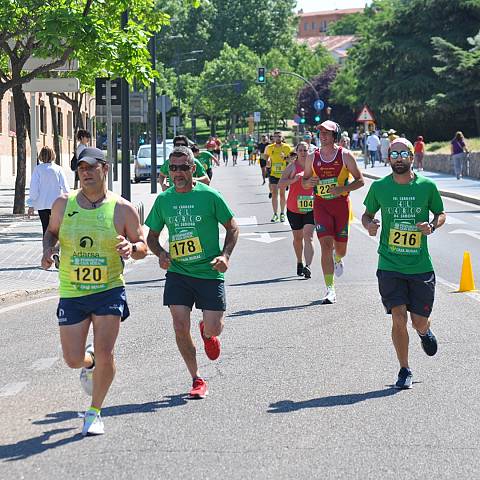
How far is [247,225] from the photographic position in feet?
82.1

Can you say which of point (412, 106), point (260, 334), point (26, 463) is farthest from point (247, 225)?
point (412, 106)

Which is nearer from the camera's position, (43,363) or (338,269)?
(43,363)

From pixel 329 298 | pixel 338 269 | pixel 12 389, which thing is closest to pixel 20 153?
pixel 338 269

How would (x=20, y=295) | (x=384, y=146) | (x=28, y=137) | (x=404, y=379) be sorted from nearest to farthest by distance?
(x=404, y=379) → (x=20, y=295) → (x=28, y=137) → (x=384, y=146)

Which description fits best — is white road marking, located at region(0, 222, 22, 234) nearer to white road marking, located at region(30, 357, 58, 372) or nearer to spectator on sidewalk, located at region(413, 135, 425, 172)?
white road marking, located at region(30, 357, 58, 372)

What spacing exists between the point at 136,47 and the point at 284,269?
295 inches

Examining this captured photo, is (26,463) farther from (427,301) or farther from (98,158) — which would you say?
(427,301)

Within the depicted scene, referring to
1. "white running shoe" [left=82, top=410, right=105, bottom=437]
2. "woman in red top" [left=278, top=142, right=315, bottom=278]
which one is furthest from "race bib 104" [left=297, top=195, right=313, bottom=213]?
"white running shoe" [left=82, top=410, right=105, bottom=437]

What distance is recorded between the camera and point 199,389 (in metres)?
7.91

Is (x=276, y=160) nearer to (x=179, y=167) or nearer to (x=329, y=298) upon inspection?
(x=329, y=298)

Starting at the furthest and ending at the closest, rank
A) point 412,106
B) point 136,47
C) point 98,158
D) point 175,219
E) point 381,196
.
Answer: point 412,106
point 136,47
point 381,196
point 175,219
point 98,158

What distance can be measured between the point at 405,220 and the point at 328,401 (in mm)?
1471

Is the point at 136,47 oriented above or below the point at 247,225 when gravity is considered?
above

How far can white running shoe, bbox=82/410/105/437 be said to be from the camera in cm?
679
